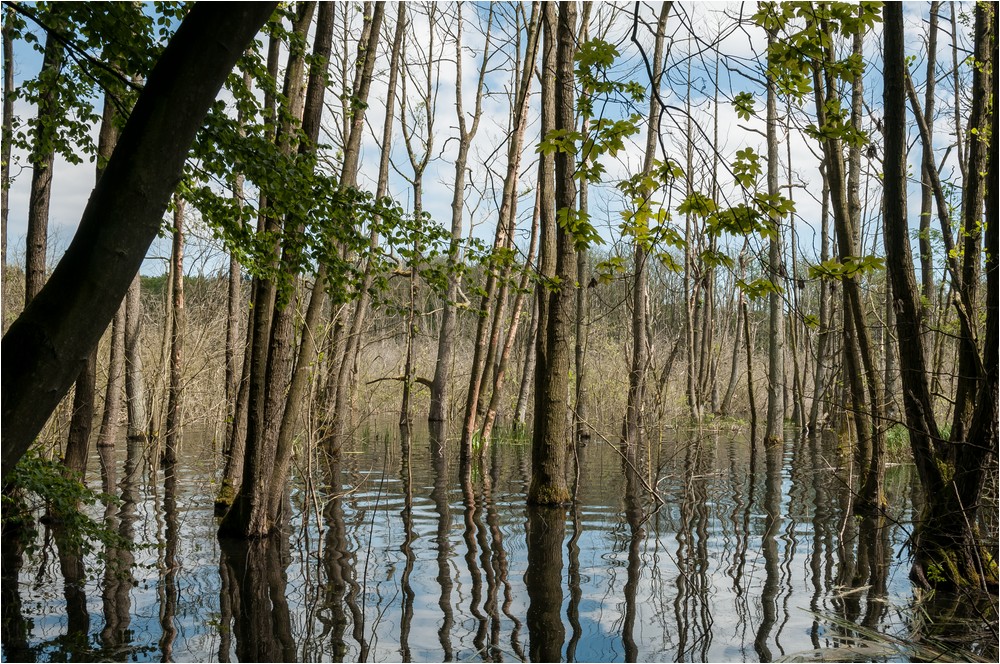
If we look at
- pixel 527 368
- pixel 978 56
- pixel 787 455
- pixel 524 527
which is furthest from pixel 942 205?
pixel 527 368

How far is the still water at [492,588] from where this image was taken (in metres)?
4.40

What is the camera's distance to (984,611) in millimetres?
4938

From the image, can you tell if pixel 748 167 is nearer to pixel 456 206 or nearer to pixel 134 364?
pixel 134 364

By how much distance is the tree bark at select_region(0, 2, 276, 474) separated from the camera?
271 centimetres

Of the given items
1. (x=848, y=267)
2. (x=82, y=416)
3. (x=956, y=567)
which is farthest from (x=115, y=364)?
(x=956, y=567)

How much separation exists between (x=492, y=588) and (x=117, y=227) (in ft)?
12.3

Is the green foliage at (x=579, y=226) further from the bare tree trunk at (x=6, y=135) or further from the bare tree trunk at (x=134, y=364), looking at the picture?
the bare tree trunk at (x=134, y=364)

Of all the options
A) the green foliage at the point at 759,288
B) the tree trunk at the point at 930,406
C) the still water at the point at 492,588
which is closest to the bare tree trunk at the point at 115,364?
the still water at the point at 492,588

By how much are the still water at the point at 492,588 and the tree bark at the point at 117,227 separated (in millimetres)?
2128

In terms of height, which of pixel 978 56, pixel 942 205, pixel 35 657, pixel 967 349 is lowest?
pixel 35 657

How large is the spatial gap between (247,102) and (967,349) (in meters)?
4.89

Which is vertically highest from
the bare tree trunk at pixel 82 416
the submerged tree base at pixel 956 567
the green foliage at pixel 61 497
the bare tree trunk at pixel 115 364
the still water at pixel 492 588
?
the bare tree trunk at pixel 115 364

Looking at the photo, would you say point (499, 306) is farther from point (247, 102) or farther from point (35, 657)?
point (35, 657)

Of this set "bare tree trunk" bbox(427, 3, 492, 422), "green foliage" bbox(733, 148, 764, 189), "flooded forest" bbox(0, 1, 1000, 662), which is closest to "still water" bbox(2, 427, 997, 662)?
"flooded forest" bbox(0, 1, 1000, 662)
